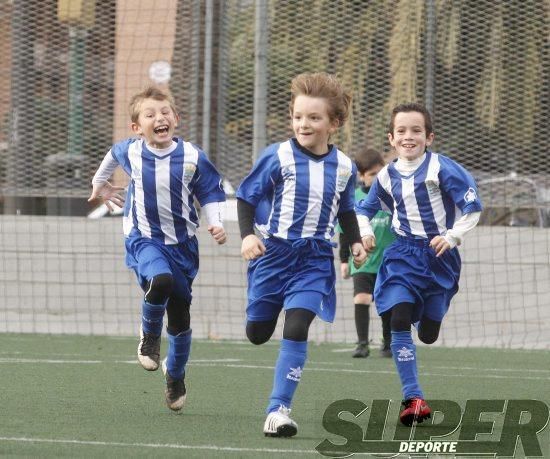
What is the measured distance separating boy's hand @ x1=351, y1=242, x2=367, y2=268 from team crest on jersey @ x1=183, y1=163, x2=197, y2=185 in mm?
1026

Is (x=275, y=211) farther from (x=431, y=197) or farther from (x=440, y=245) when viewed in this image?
(x=431, y=197)

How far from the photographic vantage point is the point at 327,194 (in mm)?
7332

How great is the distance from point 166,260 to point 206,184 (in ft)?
1.64

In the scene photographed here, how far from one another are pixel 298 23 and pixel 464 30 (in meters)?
1.76

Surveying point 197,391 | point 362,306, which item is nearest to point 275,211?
point 197,391

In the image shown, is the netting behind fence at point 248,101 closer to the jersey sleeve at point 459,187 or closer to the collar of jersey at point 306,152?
the jersey sleeve at point 459,187

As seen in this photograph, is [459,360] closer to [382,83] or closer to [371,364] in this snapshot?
[371,364]

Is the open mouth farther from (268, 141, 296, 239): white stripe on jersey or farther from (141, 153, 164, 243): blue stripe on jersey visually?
(268, 141, 296, 239): white stripe on jersey

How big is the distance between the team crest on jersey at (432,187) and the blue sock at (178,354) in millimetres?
1522

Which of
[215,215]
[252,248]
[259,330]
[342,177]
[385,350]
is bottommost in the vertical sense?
[385,350]

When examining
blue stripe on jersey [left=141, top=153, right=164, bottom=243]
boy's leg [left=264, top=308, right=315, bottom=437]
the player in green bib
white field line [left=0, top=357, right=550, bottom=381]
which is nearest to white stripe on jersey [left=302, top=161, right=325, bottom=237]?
boy's leg [left=264, top=308, right=315, bottom=437]

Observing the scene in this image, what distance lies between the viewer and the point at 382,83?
15.7 m

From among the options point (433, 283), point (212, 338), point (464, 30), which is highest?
point (464, 30)

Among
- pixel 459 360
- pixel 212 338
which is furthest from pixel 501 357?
pixel 212 338
